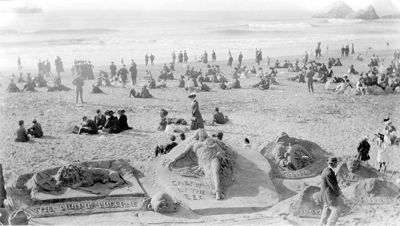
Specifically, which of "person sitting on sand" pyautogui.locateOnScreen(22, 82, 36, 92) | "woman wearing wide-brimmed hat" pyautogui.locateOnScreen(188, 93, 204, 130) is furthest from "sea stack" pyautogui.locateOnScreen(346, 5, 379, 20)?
"woman wearing wide-brimmed hat" pyautogui.locateOnScreen(188, 93, 204, 130)

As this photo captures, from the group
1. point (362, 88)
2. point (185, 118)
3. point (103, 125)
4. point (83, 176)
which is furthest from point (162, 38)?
point (83, 176)

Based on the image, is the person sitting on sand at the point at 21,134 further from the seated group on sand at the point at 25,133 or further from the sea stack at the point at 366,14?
the sea stack at the point at 366,14

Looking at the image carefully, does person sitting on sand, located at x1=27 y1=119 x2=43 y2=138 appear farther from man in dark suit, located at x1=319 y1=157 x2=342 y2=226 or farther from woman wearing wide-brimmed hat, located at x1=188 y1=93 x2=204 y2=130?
man in dark suit, located at x1=319 y1=157 x2=342 y2=226

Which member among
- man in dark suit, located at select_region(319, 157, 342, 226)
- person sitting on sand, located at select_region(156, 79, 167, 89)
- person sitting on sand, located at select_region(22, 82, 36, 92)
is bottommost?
person sitting on sand, located at select_region(156, 79, 167, 89)

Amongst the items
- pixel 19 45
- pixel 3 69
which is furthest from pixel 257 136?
pixel 19 45

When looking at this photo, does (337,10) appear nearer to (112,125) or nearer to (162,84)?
(162,84)

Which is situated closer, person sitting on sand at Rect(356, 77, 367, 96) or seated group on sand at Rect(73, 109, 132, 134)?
seated group on sand at Rect(73, 109, 132, 134)

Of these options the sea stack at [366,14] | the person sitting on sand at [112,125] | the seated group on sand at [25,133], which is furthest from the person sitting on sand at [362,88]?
the sea stack at [366,14]
